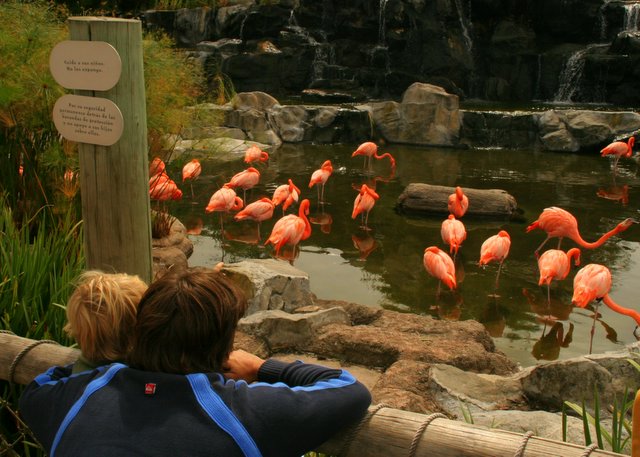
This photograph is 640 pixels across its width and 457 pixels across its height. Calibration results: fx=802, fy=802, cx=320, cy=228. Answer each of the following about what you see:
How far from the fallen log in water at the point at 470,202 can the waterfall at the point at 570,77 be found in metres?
7.84

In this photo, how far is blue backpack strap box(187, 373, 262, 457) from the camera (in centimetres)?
142

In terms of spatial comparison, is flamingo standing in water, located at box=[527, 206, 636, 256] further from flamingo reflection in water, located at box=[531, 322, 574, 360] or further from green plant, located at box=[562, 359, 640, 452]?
green plant, located at box=[562, 359, 640, 452]

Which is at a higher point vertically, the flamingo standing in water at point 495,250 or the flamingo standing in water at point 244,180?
the flamingo standing in water at point 244,180

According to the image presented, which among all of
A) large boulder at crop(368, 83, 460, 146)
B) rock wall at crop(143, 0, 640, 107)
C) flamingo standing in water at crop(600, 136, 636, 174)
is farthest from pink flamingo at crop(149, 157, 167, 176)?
rock wall at crop(143, 0, 640, 107)

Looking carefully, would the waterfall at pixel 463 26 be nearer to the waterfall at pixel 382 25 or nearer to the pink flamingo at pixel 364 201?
the waterfall at pixel 382 25

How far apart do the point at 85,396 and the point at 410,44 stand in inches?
592

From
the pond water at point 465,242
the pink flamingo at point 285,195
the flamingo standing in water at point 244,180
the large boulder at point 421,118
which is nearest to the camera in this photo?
the pond water at point 465,242

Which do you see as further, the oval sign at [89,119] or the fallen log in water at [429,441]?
the oval sign at [89,119]

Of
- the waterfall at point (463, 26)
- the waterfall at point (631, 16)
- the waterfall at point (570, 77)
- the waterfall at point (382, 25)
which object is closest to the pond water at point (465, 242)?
the waterfall at point (570, 77)

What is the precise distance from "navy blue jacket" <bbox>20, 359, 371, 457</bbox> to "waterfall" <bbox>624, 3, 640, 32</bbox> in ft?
50.5

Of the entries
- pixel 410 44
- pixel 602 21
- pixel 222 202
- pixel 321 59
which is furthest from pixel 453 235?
pixel 602 21

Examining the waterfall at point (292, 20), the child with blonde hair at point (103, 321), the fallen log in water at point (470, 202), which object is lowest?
the fallen log in water at point (470, 202)

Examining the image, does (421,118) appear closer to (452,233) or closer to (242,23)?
(242,23)

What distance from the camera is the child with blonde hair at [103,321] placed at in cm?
164
